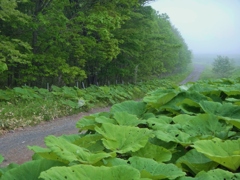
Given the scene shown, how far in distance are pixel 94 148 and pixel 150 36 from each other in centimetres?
2298

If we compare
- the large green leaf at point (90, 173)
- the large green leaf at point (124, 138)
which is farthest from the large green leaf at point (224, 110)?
the large green leaf at point (90, 173)

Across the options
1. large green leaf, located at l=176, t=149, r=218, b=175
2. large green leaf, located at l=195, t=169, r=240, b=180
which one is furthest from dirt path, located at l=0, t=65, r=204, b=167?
large green leaf, located at l=195, t=169, r=240, b=180

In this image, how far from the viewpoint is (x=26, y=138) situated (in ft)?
29.6

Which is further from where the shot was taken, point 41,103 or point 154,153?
point 41,103

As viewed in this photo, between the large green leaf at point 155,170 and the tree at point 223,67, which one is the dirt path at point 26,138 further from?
the tree at point 223,67

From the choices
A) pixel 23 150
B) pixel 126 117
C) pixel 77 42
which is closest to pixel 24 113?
pixel 23 150

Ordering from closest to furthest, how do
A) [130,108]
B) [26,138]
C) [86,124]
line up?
[86,124], [130,108], [26,138]

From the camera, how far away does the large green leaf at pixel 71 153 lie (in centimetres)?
150

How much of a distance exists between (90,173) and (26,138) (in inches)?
329

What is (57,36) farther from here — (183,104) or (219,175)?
(219,175)

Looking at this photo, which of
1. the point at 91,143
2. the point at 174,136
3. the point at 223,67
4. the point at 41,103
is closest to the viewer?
the point at 91,143

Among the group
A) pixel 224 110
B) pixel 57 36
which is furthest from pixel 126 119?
pixel 57 36

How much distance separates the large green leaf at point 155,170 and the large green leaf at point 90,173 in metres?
0.16

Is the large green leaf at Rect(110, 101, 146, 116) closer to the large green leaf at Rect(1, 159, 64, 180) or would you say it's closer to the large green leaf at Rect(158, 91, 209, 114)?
the large green leaf at Rect(158, 91, 209, 114)
